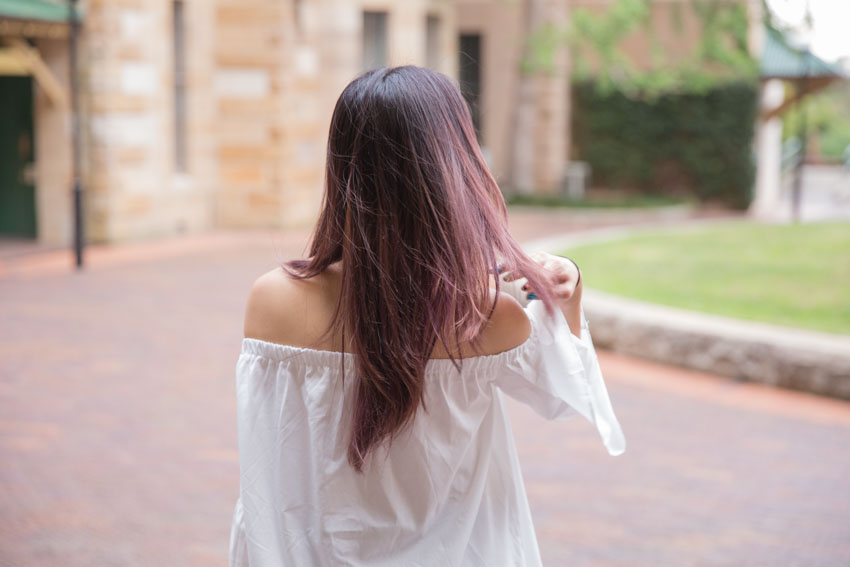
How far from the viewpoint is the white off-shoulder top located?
1.79 m

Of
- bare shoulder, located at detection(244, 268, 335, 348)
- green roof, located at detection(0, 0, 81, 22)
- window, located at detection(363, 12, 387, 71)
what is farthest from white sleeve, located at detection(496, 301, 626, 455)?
window, located at detection(363, 12, 387, 71)

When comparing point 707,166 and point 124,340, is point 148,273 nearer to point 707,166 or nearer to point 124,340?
point 124,340

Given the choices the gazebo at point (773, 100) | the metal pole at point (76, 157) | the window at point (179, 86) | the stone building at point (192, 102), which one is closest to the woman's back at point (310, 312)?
the stone building at point (192, 102)

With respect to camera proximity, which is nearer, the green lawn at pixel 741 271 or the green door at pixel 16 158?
the green lawn at pixel 741 271

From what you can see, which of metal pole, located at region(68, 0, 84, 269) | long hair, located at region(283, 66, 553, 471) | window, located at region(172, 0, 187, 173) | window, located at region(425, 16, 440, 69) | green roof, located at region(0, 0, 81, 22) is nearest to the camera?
long hair, located at region(283, 66, 553, 471)

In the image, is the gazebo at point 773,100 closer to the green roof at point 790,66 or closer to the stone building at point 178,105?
the green roof at point 790,66

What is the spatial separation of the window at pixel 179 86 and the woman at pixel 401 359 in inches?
571

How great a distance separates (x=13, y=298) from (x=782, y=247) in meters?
8.60

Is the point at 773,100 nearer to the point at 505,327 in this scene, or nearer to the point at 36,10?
the point at 36,10

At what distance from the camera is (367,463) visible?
180 cm

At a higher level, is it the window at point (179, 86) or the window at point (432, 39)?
the window at point (432, 39)

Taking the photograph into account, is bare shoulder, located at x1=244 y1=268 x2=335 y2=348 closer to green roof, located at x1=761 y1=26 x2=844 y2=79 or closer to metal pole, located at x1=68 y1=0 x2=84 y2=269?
metal pole, located at x1=68 y1=0 x2=84 y2=269

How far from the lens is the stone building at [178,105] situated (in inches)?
536

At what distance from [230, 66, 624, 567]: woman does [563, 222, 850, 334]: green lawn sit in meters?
6.79
